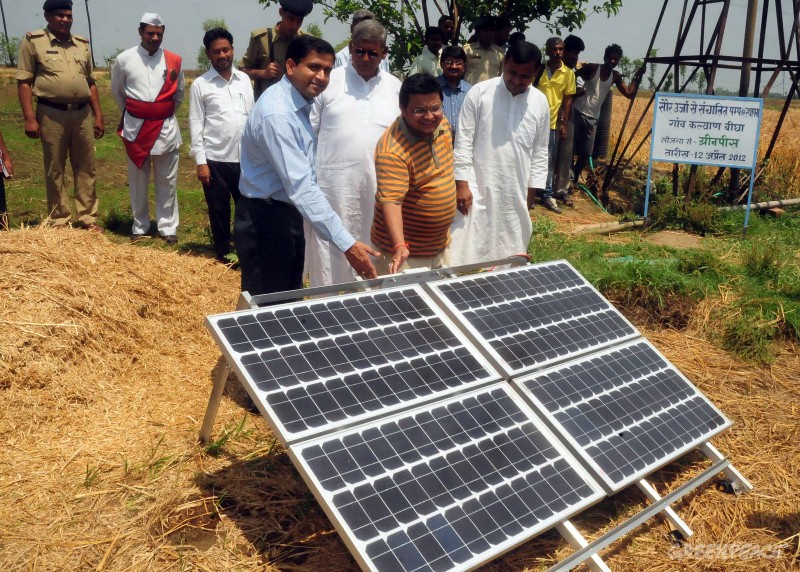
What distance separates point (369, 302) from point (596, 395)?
1138 millimetres

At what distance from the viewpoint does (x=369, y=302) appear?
311cm

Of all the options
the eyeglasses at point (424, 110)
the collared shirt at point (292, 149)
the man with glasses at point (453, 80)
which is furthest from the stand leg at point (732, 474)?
the man with glasses at point (453, 80)

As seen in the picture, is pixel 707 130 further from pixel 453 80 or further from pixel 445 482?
pixel 445 482

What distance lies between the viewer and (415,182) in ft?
13.1

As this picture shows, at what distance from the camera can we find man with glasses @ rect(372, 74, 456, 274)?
375 cm

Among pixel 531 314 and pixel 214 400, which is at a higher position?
pixel 531 314

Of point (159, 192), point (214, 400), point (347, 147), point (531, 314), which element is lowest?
point (214, 400)

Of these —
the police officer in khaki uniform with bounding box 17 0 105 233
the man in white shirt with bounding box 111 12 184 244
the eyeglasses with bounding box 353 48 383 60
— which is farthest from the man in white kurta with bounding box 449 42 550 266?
the police officer in khaki uniform with bounding box 17 0 105 233

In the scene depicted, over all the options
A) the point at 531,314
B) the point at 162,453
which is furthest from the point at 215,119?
the point at 531,314

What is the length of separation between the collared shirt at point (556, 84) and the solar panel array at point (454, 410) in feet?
20.1

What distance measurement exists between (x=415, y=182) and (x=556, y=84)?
5920 mm

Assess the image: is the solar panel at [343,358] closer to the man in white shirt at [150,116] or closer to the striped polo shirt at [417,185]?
the striped polo shirt at [417,185]

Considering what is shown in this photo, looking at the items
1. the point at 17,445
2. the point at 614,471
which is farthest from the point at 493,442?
the point at 17,445

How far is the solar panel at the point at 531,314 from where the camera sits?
10.6ft
